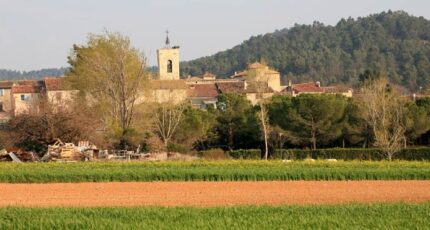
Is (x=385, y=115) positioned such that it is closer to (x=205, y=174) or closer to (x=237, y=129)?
(x=237, y=129)

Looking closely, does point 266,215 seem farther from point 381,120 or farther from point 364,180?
point 381,120

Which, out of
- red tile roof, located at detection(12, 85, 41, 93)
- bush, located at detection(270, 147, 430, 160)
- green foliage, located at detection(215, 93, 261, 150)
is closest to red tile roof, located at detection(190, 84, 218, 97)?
red tile roof, located at detection(12, 85, 41, 93)

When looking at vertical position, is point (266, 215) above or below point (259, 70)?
below

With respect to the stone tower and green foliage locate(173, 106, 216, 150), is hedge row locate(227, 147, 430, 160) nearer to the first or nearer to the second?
green foliage locate(173, 106, 216, 150)

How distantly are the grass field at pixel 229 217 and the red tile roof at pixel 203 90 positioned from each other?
229 ft

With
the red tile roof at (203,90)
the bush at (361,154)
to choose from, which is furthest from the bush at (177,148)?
the red tile roof at (203,90)

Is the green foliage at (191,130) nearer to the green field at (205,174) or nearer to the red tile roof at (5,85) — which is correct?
the green field at (205,174)

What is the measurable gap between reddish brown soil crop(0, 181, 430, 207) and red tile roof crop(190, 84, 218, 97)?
189ft

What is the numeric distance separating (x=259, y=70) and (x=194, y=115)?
22701 millimetres

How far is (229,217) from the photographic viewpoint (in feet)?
56.0

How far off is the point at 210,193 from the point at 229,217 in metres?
9.73

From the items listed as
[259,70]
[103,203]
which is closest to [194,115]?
[259,70]

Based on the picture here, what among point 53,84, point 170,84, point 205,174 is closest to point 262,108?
point 170,84

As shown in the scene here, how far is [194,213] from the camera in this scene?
58.6ft
